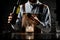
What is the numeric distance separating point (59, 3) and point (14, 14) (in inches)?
13.4

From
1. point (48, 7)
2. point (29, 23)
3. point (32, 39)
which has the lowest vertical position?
point (32, 39)

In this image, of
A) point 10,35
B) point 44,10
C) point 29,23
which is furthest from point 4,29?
point 44,10

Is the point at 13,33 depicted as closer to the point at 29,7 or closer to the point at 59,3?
the point at 29,7

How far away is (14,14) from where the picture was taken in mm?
1454

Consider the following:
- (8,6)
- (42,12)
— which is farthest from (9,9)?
(42,12)

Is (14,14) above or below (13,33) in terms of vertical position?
above

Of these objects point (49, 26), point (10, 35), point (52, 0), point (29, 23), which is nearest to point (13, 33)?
point (10, 35)

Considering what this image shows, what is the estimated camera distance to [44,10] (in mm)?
1458

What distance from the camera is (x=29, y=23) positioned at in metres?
1.45

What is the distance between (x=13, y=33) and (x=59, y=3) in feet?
1.31

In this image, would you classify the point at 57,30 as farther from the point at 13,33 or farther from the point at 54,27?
the point at 13,33

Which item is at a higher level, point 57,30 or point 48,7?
point 48,7

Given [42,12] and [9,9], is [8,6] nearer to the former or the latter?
[9,9]

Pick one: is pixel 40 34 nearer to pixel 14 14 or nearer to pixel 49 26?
pixel 49 26
